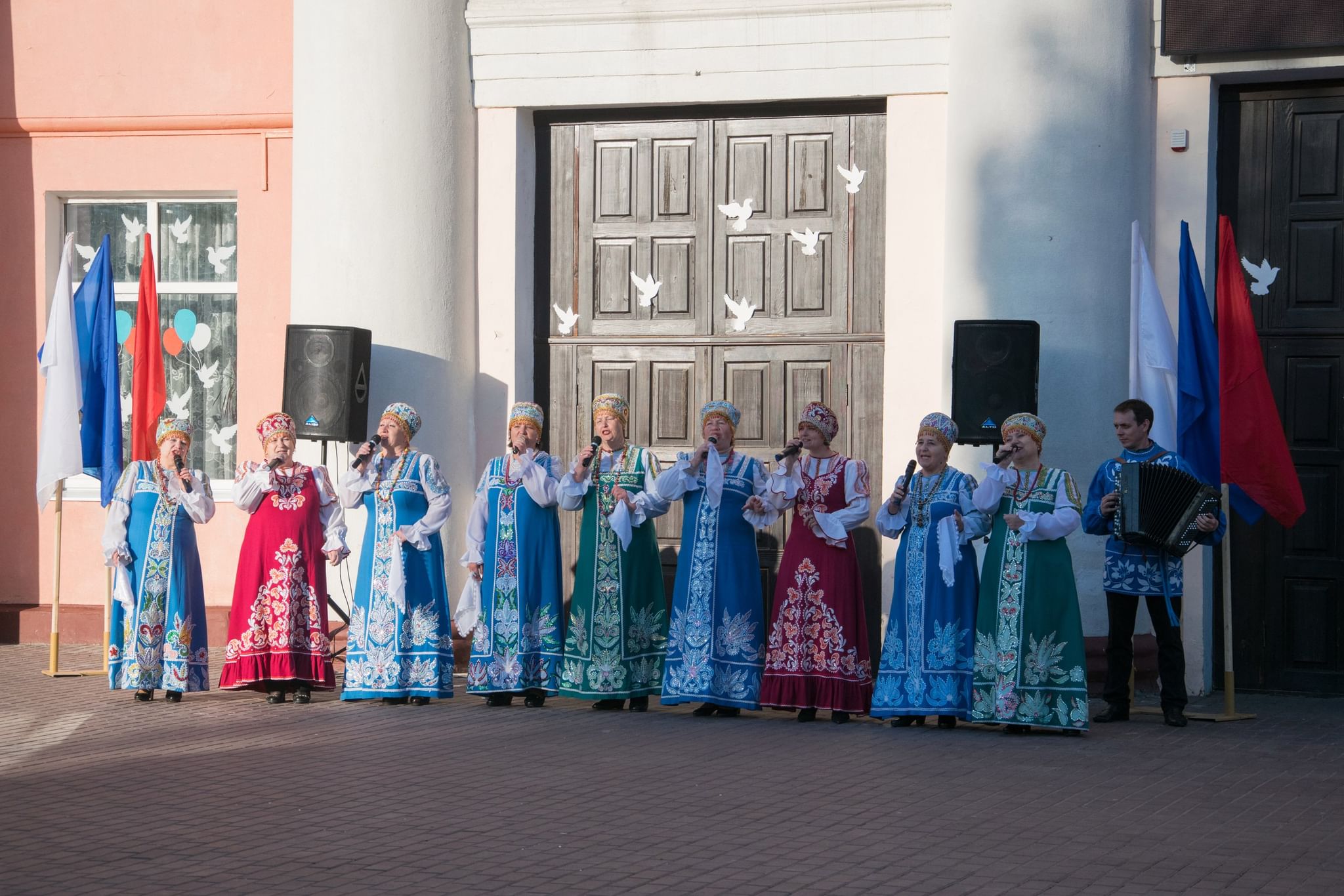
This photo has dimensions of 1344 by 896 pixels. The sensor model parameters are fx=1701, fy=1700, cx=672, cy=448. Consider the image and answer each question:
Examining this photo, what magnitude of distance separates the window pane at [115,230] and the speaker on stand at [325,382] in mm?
→ 2464

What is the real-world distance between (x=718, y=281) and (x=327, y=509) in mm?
3141

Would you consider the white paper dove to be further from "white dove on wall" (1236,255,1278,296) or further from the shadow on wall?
"white dove on wall" (1236,255,1278,296)

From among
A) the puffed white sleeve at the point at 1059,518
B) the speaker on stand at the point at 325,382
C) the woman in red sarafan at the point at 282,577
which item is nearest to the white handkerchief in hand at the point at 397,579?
the woman in red sarafan at the point at 282,577

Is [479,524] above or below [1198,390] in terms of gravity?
below

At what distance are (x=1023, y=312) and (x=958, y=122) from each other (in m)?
1.26

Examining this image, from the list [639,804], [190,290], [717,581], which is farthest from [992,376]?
[190,290]

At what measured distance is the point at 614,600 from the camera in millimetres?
9500

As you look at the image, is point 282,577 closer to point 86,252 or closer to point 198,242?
point 198,242

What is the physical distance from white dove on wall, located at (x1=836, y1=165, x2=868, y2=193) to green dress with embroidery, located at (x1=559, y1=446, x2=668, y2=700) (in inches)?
104

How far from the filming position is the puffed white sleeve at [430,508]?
375 inches

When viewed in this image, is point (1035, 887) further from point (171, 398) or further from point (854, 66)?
point (171, 398)

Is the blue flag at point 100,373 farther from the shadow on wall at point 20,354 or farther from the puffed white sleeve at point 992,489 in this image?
the puffed white sleeve at point 992,489

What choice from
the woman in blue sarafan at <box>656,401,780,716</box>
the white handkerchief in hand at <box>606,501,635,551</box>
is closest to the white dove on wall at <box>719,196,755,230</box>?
the woman in blue sarafan at <box>656,401,780,716</box>

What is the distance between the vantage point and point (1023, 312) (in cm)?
1038
